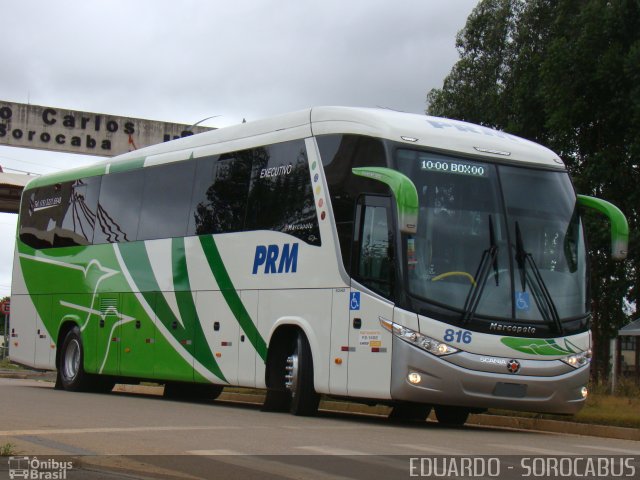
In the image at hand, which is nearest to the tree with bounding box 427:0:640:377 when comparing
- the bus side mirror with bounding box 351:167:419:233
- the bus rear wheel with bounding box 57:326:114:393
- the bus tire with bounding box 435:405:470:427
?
the bus rear wheel with bounding box 57:326:114:393

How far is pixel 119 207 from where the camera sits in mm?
21453

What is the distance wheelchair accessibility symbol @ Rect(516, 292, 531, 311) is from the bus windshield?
0.01 meters

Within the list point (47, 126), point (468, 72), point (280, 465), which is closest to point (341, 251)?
point (280, 465)

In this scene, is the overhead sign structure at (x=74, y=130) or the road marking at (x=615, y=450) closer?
the road marking at (x=615, y=450)

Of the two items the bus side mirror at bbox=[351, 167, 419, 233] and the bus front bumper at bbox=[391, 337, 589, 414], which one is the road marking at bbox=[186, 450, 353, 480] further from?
the bus front bumper at bbox=[391, 337, 589, 414]

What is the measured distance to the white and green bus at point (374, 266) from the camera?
47.4ft

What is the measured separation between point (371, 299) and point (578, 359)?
2.64 meters

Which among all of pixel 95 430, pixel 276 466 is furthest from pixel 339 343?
pixel 276 466

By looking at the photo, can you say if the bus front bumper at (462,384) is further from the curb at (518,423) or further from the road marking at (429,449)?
the road marking at (429,449)

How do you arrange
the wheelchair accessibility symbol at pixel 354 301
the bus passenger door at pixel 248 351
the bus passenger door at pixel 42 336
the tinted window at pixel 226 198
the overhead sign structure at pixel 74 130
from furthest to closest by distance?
the overhead sign structure at pixel 74 130 → the bus passenger door at pixel 42 336 → the tinted window at pixel 226 198 → the bus passenger door at pixel 248 351 → the wheelchair accessibility symbol at pixel 354 301

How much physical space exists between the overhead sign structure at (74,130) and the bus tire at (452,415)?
31501mm

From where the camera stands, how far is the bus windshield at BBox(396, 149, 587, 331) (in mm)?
14531

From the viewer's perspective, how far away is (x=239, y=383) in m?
17.5

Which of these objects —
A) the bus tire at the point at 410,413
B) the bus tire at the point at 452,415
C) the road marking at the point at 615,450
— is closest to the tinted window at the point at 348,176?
the bus tire at the point at 452,415
